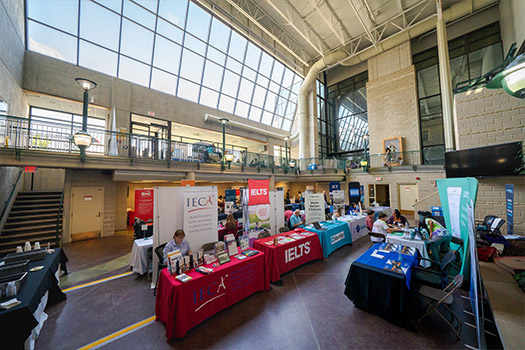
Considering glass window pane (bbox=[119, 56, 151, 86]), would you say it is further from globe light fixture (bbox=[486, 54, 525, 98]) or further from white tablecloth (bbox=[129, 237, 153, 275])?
globe light fixture (bbox=[486, 54, 525, 98])

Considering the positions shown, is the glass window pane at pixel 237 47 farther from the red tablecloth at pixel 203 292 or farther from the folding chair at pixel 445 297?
the folding chair at pixel 445 297

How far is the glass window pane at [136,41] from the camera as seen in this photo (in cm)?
1035

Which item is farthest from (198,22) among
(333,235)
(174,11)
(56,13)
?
(333,235)

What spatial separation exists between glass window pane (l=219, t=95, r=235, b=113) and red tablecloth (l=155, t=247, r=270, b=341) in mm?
13168

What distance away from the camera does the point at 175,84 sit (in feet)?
41.0

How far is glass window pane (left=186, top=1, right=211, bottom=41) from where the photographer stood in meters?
11.8

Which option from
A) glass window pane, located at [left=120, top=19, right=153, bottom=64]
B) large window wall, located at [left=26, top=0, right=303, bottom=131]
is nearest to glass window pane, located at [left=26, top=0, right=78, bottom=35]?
large window wall, located at [left=26, top=0, right=303, bottom=131]

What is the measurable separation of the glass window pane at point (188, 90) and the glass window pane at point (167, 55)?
0.77 metres

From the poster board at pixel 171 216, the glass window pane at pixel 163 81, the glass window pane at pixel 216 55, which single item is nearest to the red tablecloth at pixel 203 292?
the poster board at pixel 171 216

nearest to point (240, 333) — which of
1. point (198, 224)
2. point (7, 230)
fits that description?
point (198, 224)

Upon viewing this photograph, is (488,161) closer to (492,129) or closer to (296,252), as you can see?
(492,129)

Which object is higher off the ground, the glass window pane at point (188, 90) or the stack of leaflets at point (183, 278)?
the glass window pane at point (188, 90)

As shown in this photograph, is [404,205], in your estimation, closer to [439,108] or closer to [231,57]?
[439,108]

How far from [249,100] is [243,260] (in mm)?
14854
